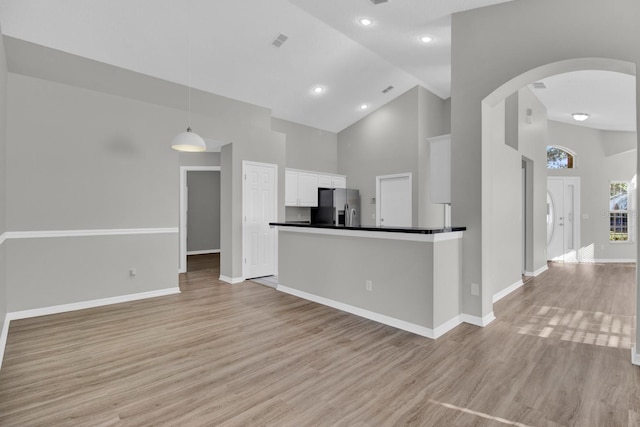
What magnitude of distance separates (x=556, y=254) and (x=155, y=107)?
9.29 m

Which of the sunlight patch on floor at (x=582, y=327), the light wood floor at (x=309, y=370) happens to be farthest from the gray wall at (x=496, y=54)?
the light wood floor at (x=309, y=370)

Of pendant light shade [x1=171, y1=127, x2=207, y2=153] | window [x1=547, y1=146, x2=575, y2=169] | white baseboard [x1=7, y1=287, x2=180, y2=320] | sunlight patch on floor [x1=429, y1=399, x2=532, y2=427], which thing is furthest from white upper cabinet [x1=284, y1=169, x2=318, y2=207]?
window [x1=547, y1=146, x2=575, y2=169]

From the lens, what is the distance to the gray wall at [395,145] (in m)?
7.26

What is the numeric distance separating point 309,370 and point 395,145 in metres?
6.10

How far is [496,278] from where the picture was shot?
4516 mm

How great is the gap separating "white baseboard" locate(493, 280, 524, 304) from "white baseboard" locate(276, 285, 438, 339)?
1.81 metres

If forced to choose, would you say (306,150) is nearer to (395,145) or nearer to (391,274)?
(395,145)

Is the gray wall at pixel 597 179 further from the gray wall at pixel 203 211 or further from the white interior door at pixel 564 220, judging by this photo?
the gray wall at pixel 203 211

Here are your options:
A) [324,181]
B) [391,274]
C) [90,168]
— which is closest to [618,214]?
[324,181]

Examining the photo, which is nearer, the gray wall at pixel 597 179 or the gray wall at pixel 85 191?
the gray wall at pixel 85 191

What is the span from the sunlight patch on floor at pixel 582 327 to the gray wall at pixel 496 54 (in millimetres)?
527

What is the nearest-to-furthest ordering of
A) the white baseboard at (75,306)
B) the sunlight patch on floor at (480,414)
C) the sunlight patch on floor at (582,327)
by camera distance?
the sunlight patch on floor at (480,414), the sunlight patch on floor at (582,327), the white baseboard at (75,306)

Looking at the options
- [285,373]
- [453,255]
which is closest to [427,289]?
[453,255]

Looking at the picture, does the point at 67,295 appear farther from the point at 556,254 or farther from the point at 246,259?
the point at 556,254
